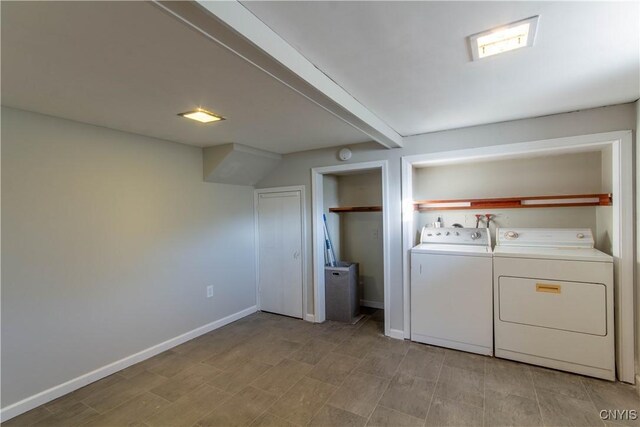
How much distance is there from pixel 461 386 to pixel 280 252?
8.73ft

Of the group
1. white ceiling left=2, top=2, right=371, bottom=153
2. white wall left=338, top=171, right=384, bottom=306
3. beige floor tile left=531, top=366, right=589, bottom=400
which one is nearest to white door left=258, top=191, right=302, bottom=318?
white wall left=338, top=171, right=384, bottom=306

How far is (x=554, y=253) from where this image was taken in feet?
8.48

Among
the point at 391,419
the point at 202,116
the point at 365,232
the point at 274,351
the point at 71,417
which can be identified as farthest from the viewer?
the point at 365,232

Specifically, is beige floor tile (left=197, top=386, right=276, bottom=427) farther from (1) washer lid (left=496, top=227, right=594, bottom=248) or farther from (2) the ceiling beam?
(1) washer lid (left=496, top=227, right=594, bottom=248)

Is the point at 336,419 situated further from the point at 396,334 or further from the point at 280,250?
the point at 280,250

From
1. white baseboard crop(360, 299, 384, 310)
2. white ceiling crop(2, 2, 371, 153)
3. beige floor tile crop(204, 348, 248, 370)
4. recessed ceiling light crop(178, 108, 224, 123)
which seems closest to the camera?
white ceiling crop(2, 2, 371, 153)

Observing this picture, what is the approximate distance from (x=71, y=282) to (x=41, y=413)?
0.96 meters

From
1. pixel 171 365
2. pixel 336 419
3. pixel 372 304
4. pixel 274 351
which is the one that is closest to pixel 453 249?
pixel 372 304

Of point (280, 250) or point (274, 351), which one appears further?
point (280, 250)

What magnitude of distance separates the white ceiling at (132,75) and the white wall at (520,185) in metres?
1.51

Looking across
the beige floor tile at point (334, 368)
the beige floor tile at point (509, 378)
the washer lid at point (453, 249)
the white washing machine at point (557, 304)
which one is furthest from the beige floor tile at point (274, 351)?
the white washing machine at point (557, 304)

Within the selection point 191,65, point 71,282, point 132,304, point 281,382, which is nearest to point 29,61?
point 191,65

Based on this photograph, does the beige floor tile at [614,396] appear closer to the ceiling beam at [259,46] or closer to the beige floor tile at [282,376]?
the beige floor tile at [282,376]

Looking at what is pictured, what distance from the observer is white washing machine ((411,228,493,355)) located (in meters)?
2.82
